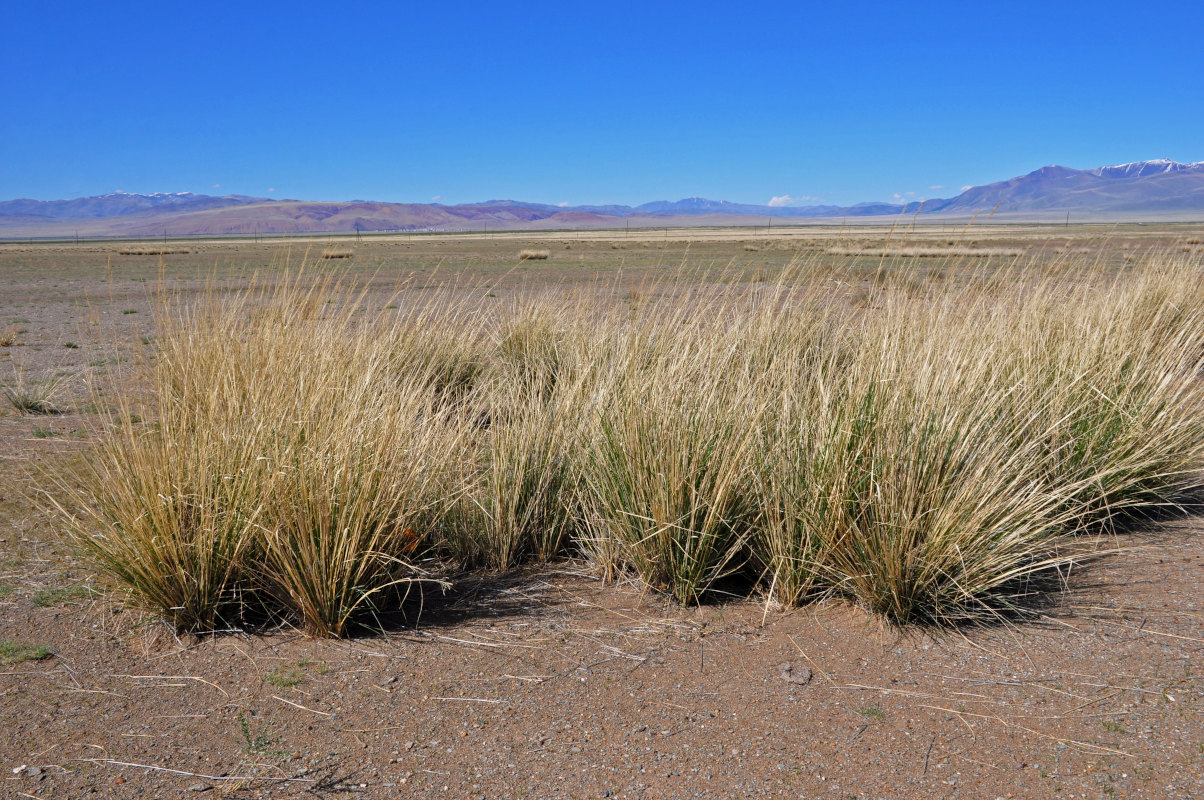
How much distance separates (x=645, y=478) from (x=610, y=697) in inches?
41.0

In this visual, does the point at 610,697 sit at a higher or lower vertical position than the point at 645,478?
lower

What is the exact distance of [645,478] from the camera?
359cm

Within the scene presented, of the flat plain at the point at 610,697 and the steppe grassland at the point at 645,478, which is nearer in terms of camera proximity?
the flat plain at the point at 610,697

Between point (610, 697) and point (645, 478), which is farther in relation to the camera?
point (645, 478)

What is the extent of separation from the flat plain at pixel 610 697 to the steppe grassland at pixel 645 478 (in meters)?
0.18

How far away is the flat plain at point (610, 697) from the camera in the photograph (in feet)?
7.66

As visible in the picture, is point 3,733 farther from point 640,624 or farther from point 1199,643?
point 1199,643

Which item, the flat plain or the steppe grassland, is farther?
the steppe grassland

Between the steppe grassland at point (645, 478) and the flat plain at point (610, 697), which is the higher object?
the steppe grassland at point (645, 478)

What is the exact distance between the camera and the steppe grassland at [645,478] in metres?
3.15

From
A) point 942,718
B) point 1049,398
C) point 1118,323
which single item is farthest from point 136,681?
point 1118,323

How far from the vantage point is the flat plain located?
2.33 metres

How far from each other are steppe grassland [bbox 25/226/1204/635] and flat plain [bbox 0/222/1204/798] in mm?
183

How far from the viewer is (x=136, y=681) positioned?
2832 millimetres
